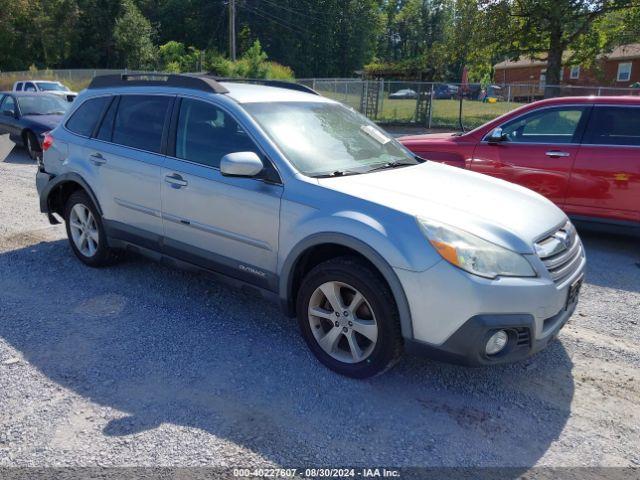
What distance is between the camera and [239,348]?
3.88 meters

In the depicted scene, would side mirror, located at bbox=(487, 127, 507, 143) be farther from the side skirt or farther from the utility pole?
the utility pole

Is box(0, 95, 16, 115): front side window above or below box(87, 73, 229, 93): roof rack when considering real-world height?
below

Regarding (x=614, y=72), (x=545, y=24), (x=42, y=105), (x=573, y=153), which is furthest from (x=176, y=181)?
(x=614, y=72)

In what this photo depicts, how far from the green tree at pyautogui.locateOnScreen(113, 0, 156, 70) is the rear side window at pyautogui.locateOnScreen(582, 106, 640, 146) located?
159 ft

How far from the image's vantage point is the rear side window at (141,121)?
14.9 feet

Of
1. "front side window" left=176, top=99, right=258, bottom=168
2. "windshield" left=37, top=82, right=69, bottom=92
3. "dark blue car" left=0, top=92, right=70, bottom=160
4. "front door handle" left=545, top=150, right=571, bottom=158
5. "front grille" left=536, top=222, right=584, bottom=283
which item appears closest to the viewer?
"front grille" left=536, top=222, right=584, bottom=283

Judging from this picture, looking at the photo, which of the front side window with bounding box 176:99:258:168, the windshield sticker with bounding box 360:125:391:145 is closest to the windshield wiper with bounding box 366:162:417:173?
the windshield sticker with bounding box 360:125:391:145

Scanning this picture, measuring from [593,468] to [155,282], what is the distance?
3737 mm

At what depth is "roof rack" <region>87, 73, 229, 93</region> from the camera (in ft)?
14.1

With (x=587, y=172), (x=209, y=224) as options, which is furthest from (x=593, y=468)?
(x=587, y=172)

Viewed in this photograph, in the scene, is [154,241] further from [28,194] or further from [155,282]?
[28,194]

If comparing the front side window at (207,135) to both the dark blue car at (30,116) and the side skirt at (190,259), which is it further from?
the dark blue car at (30,116)

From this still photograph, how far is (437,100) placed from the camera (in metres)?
23.3

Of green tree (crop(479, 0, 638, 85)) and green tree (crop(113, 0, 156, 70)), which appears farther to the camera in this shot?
green tree (crop(113, 0, 156, 70))
